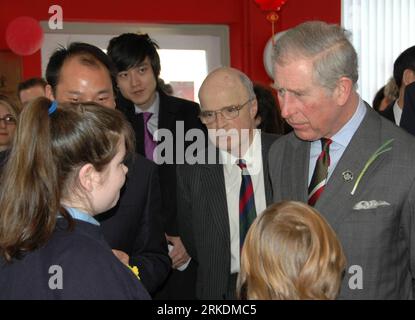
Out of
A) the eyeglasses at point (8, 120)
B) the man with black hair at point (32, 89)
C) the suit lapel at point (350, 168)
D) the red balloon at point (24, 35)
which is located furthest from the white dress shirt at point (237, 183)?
the red balloon at point (24, 35)

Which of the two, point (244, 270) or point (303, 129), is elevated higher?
point (303, 129)

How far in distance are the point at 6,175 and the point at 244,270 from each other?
0.60 metres

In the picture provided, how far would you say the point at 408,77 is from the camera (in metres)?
3.55

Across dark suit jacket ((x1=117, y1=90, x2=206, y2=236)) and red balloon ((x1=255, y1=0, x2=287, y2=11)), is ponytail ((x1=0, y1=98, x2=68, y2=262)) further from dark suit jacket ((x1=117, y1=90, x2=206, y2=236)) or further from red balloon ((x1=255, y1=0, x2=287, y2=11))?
red balloon ((x1=255, y1=0, x2=287, y2=11))

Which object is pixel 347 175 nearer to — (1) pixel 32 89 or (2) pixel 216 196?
(2) pixel 216 196

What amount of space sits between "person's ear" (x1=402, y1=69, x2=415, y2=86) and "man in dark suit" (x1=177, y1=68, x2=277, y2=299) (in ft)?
5.02

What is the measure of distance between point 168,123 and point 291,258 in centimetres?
180

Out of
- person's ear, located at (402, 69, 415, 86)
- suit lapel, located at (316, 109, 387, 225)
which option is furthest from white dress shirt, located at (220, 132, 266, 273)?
person's ear, located at (402, 69, 415, 86)

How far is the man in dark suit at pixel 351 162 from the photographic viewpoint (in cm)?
161

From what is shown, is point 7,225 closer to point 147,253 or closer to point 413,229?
point 147,253

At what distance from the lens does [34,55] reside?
5203 mm

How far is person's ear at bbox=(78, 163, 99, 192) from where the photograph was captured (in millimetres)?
1316

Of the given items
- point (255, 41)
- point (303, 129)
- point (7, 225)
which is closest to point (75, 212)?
point (7, 225)

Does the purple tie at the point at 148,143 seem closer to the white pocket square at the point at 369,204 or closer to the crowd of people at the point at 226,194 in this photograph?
the crowd of people at the point at 226,194
